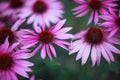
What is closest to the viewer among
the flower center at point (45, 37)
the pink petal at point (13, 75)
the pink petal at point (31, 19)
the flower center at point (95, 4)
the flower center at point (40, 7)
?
the pink petal at point (13, 75)

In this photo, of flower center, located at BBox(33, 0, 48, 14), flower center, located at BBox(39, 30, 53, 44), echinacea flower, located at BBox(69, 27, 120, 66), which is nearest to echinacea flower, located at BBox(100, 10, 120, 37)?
echinacea flower, located at BBox(69, 27, 120, 66)

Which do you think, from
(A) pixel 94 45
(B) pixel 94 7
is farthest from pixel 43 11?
(A) pixel 94 45

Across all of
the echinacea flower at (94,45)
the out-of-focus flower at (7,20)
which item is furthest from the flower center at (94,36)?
the out-of-focus flower at (7,20)

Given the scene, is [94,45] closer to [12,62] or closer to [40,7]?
[12,62]

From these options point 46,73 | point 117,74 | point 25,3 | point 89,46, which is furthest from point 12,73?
point 25,3

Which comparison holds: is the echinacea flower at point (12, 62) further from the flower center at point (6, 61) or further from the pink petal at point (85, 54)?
the pink petal at point (85, 54)
